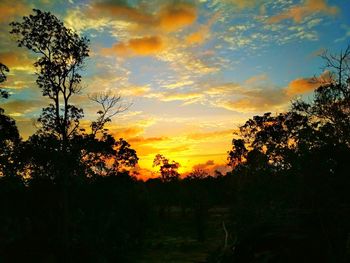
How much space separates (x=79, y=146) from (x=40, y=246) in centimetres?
785

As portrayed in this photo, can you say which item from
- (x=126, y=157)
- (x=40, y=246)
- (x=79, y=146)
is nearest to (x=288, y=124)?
(x=126, y=157)

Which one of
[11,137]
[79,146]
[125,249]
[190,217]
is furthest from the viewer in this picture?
[190,217]

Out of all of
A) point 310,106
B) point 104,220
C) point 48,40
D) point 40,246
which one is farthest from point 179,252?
point 48,40

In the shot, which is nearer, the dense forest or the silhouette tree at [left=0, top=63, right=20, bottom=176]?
the dense forest

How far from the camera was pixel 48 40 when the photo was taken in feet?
95.7

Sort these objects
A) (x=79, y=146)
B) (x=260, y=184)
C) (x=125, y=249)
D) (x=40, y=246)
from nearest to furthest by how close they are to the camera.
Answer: (x=40, y=246) → (x=79, y=146) → (x=260, y=184) → (x=125, y=249)

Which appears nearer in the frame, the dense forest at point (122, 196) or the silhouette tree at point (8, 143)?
the dense forest at point (122, 196)

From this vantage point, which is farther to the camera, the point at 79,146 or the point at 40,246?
the point at 79,146

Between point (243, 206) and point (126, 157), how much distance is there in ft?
85.9

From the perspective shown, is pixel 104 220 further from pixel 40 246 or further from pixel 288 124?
pixel 288 124

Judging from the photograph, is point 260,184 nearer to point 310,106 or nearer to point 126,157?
point 310,106

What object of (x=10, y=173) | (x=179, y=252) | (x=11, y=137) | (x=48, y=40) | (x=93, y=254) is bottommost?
(x=179, y=252)

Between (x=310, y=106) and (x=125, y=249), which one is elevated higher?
(x=310, y=106)

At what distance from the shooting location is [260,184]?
32656 millimetres
